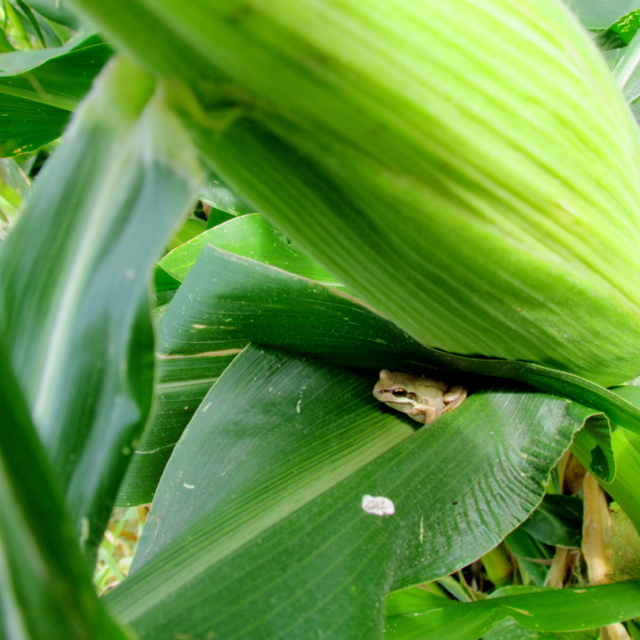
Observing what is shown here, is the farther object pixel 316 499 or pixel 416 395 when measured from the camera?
pixel 416 395

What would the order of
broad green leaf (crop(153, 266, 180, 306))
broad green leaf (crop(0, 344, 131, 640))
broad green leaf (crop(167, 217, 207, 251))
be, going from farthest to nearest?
broad green leaf (crop(167, 217, 207, 251)) < broad green leaf (crop(153, 266, 180, 306)) < broad green leaf (crop(0, 344, 131, 640))

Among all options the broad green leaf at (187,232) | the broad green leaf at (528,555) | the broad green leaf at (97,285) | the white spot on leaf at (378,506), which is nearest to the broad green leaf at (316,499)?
the white spot on leaf at (378,506)

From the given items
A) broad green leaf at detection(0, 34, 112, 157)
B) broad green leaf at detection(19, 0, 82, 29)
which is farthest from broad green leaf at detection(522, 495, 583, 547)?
broad green leaf at detection(19, 0, 82, 29)

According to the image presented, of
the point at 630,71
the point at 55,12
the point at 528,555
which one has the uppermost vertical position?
the point at 630,71

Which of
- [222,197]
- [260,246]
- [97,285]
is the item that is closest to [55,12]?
[222,197]

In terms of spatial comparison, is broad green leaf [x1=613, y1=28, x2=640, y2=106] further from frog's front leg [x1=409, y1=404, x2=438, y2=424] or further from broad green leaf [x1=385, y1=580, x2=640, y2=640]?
broad green leaf [x1=385, y1=580, x2=640, y2=640]

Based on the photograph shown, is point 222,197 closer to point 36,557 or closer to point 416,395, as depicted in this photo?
point 416,395

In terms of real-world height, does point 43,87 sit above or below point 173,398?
above

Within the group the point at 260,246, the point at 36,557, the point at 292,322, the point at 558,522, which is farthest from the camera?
the point at 558,522
